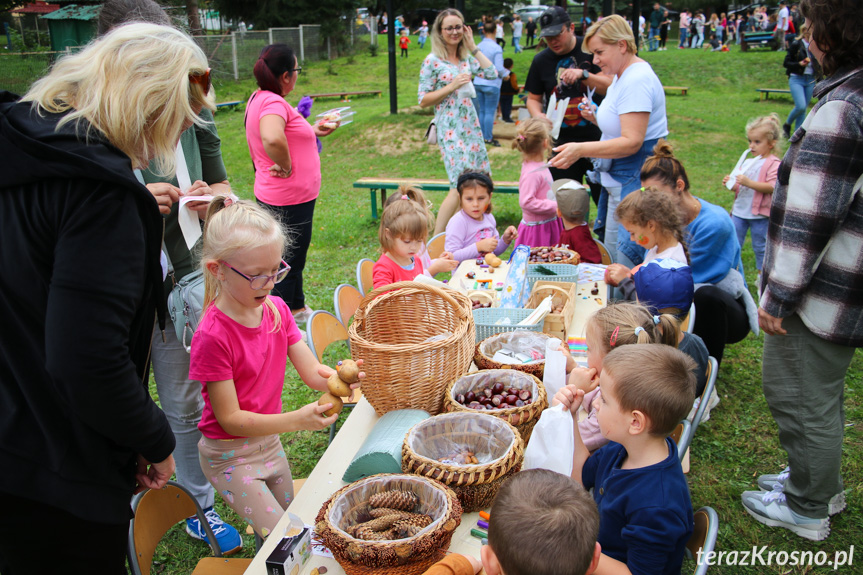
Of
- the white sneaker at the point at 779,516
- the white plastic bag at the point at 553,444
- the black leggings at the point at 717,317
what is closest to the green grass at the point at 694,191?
the white sneaker at the point at 779,516

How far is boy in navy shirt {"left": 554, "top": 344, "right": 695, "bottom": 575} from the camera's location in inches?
64.6

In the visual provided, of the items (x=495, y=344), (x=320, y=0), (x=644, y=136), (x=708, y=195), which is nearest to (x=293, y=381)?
(x=495, y=344)

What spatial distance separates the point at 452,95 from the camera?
19.5ft

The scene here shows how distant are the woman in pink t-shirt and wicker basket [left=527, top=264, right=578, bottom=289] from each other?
1732mm

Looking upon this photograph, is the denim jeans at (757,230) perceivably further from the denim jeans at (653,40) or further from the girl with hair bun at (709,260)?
the denim jeans at (653,40)

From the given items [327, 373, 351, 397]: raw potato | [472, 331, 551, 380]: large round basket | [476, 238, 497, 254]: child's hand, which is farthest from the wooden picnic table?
[476, 238, 497, 254]: child's hand

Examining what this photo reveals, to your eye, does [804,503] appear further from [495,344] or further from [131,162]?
[131,162]

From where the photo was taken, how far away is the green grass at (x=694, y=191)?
9.48ft

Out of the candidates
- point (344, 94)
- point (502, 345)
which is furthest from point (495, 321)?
point (344, 94)

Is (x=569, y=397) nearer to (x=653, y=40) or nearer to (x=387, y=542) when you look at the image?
(x=387, y=542)

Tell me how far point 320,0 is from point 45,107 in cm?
2578

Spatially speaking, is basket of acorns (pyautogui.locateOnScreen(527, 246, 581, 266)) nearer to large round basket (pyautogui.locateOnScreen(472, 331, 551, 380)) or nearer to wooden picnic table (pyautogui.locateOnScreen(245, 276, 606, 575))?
large round basket (pyautogui.locateOnScreen(472, 331, 551, 380))

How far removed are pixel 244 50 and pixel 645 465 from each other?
→ 2086cm

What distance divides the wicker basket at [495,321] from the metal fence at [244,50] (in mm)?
7884
